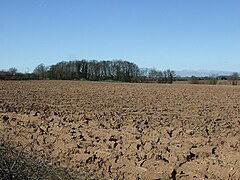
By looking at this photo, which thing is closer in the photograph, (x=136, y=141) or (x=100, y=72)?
(x=136, y=141)

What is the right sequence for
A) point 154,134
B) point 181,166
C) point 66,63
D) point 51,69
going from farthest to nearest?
point 66,63 → point 51,69 → point 154,134 → point 181,166

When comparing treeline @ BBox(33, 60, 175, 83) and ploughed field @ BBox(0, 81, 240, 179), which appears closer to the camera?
ploughed field @ BBox(0, 81, 240, 179)

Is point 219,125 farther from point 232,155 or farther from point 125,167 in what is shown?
A: point 125,167

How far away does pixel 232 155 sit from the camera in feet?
30.0

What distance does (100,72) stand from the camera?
102188mm

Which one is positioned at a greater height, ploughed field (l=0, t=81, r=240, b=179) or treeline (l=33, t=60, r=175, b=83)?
treeline (l=33, t=60, r=175, b=83)

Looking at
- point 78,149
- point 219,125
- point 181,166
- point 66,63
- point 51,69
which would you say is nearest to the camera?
point 181,166

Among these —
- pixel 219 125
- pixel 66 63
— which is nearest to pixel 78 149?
pixel 219 125

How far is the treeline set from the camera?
8969 centimetres

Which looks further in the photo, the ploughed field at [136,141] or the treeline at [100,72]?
the treeline at [100,72]

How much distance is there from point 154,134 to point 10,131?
5198 mm

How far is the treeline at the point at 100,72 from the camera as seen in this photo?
294 ft

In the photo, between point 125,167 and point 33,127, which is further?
point 33,127

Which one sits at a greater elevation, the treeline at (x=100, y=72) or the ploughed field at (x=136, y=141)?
the treeline at (x=100, y=72)
